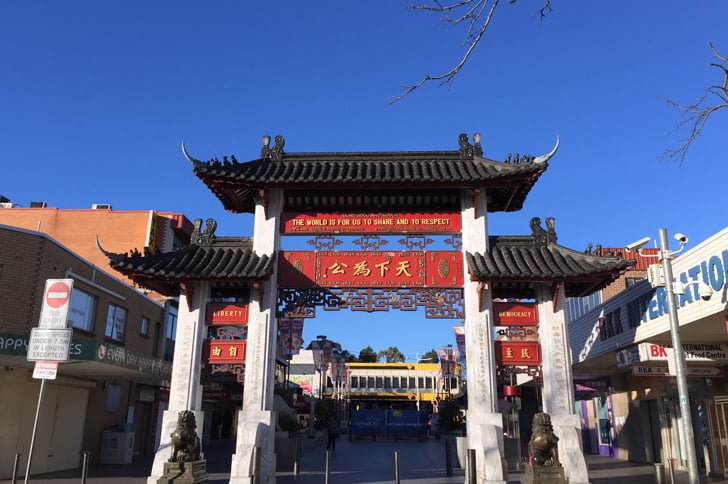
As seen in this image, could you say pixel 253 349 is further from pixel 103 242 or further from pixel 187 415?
pixel 103 242

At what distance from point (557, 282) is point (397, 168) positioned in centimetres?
556

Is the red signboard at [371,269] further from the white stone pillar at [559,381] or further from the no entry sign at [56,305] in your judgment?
the no entry sign at [56,305]

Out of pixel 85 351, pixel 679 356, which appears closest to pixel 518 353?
pixel 679 356

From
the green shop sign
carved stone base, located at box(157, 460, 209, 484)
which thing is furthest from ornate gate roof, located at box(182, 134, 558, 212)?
carved stone base, located at box(157, 460, 209, 484)

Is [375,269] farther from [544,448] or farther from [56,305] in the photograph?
[56,305]

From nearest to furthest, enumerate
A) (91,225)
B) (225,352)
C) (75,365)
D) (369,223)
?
(225,352), (369,223), (75,365), (91,225)

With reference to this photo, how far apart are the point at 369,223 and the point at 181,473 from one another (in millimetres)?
8084

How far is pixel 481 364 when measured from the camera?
14648 millimetres

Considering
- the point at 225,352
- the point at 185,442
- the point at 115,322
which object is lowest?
the point at 185,442

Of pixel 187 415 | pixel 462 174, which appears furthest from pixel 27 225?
pixel 462 174

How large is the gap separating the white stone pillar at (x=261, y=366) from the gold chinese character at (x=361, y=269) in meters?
2.27

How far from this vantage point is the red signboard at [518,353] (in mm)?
14898

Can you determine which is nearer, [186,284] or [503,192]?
[186,284]

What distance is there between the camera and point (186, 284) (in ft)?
50.8
